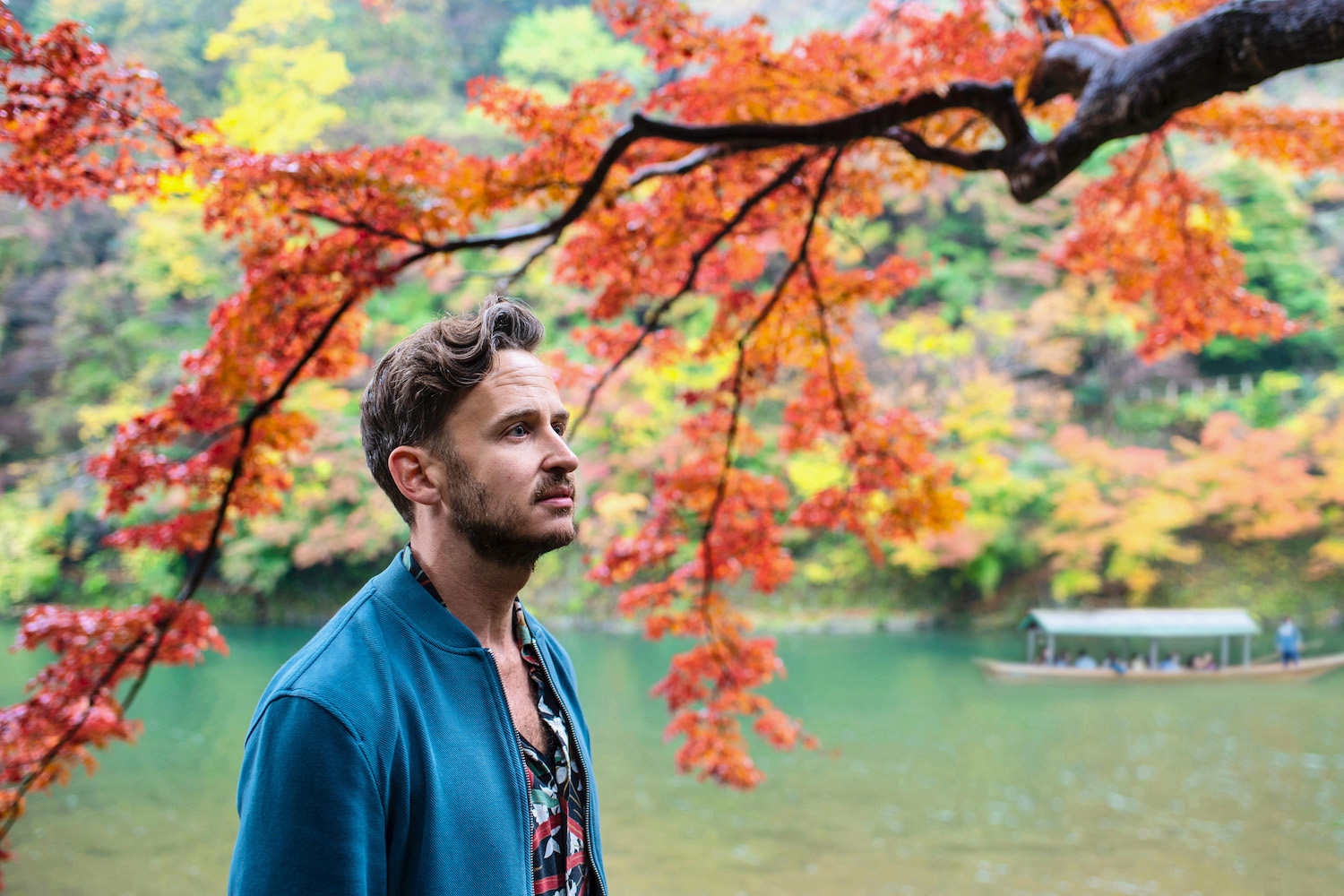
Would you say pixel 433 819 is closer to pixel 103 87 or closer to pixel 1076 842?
pixel 103 87

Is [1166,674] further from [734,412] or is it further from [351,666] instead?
[351,666]

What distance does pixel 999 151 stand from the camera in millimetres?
2254

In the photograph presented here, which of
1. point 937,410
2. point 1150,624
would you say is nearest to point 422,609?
point 1150,624

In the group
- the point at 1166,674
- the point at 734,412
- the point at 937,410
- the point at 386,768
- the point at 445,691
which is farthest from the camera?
the point at 937,410

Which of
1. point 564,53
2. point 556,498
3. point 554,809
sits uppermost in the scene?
point 564,53

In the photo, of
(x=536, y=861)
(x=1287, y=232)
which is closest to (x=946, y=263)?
(x=1287, y=232)

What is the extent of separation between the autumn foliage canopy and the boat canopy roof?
5.67m

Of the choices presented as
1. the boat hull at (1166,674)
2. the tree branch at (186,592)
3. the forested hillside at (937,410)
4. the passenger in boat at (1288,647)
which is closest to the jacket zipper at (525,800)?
the tree branch at (186,592)

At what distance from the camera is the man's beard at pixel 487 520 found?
968mm

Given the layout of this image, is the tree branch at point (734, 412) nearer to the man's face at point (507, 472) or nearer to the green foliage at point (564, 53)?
the man's face at point (507, 472)

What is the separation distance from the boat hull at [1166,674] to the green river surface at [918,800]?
17 cm

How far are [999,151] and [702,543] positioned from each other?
72.8 inches

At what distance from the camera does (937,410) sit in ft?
38.4

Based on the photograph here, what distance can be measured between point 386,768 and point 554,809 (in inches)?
11.4
